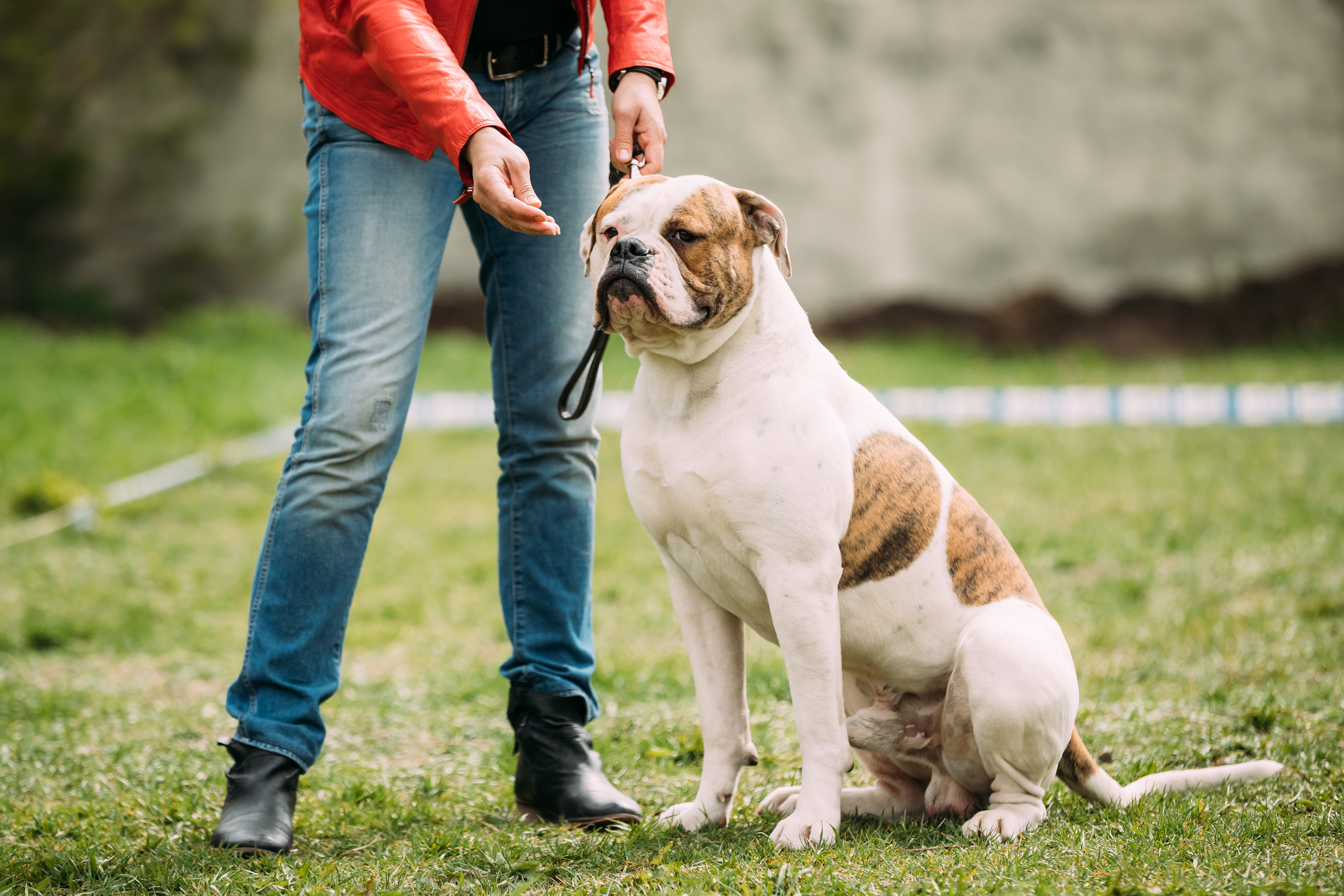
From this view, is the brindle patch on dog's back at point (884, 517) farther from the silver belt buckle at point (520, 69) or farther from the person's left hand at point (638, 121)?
the silver belt buckle at point (520, 69)

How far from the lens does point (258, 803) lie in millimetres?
2361

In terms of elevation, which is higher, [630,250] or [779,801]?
[630,250]

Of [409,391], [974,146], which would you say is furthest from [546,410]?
[974,146]

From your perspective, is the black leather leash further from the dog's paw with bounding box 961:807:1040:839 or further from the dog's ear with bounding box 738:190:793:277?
the dog's paw with bounding box 961:807:1040:839

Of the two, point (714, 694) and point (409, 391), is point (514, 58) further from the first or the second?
point (714, 694)

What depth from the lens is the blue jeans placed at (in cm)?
243

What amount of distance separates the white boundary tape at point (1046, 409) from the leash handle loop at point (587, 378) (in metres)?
5.02

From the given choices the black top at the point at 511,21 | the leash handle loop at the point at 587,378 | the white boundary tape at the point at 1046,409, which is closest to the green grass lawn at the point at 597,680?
the white boundary tape at the point at 1046,409

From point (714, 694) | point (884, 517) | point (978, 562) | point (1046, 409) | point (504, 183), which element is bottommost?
point (1046, 409)

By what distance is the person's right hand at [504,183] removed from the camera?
2.23 meters

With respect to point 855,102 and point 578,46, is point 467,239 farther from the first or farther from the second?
point 578,46

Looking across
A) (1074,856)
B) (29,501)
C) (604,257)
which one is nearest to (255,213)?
(29,501)

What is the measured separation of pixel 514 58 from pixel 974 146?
31.4ft

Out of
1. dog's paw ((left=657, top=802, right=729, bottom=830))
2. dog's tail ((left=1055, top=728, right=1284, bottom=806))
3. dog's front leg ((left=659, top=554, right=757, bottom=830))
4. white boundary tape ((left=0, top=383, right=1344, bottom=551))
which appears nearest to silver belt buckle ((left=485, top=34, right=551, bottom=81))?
dog's front leg ((left=659, top=554, right=757, bottom=830))
